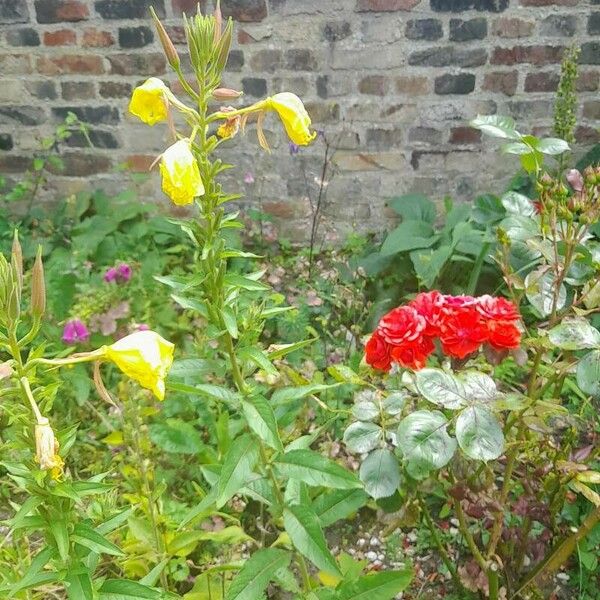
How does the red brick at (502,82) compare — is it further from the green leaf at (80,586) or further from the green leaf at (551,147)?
the green leaf at (80,586)

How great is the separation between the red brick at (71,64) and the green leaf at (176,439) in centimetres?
181

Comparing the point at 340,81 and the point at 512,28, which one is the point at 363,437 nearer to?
the point at 340,81

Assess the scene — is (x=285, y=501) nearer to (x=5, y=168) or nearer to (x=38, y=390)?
(x=38, y=390)

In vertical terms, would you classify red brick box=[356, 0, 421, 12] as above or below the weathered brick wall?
above

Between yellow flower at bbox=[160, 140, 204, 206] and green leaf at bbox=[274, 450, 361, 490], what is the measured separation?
23.8 inches

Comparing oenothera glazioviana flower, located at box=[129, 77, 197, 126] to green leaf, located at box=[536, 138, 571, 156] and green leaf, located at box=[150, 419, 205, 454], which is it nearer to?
green leaf, located at box=[536, 138, 571, 156]

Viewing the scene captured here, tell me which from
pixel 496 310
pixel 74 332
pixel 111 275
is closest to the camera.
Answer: pixel 496 310

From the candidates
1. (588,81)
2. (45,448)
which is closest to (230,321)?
(45,448)

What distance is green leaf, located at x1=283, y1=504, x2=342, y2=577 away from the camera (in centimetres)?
134

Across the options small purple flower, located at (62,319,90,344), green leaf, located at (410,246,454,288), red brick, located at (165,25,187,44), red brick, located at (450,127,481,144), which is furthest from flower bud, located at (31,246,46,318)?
red brick, located at (450,127,481,144)

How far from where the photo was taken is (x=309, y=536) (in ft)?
4.58

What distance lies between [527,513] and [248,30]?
7.57 feet

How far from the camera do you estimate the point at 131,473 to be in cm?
210

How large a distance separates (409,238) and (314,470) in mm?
1736
